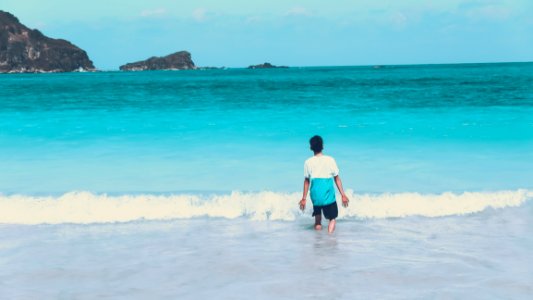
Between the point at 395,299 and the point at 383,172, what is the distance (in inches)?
265

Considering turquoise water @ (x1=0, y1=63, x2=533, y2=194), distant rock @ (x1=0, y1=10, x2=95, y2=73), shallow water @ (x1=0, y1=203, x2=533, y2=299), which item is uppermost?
distant rock @ (x1=0, y1=10, x2=95, y2=73)

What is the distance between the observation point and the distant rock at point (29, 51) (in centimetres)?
17525

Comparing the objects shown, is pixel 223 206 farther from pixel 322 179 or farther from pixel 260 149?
pixel 260 149

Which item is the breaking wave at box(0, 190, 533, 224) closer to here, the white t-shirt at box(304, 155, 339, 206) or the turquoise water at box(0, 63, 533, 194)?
the white t-shirt at box(304, 155, 339, 206)

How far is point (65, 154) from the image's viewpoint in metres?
14.7

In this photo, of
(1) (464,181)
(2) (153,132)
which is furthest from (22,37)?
(1) (464,181)

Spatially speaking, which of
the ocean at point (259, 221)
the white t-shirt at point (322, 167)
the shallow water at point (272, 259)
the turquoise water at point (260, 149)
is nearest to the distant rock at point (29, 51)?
the turquoise water at point (260, 149)

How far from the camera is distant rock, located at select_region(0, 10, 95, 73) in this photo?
17525 centimetres

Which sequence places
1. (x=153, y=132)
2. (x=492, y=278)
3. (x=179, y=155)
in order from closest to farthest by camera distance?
(x=492, y=278)
(x=179, y=155)
(x=153, y=132)

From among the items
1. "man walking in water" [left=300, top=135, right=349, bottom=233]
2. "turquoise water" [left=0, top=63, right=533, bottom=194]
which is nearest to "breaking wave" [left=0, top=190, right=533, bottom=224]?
"man walking in water" [left=300, top=135, right=349, bottom=233]

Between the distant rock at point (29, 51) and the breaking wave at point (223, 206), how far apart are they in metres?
180

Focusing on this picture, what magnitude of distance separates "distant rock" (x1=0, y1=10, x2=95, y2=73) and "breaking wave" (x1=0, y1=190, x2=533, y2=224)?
180m

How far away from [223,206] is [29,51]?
189 m

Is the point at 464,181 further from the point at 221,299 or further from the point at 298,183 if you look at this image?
the point at 221,299
